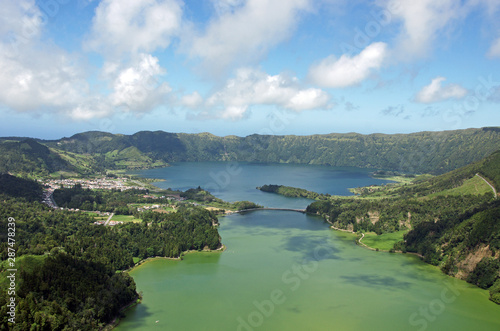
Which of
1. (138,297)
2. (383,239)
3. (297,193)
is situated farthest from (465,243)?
(297,193)

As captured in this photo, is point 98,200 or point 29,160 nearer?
point 98,200

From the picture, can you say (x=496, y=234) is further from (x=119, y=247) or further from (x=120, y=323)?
(x=119, y=247)

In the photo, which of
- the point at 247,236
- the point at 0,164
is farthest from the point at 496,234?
the point at 0,164

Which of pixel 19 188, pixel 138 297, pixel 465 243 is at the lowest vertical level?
pixel 138 297

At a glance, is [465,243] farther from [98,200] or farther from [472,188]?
[98,200]

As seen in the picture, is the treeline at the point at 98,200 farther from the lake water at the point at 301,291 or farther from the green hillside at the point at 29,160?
the green hillside at the point at 29,160
